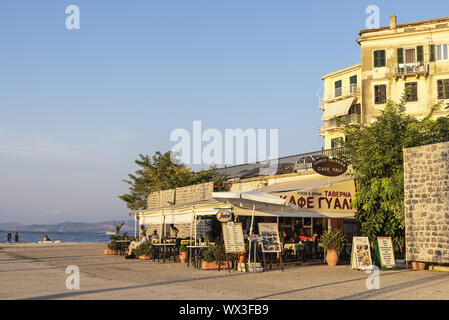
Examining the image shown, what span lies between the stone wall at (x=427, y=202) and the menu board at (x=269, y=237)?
421 cm

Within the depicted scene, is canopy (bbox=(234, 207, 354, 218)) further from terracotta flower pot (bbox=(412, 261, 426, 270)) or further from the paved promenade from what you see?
terracotta flower pot (bbox=(412, 261, 426, 270))

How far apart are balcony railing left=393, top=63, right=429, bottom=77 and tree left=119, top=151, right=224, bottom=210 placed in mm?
14886

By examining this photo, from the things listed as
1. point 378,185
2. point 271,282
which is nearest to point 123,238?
point 378,185

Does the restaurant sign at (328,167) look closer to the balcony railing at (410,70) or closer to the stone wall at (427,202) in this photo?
the stone wall at (427,202)

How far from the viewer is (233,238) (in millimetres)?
15477

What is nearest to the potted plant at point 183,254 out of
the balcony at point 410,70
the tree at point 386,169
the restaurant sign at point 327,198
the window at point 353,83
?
the restaurant sign at point 327,198

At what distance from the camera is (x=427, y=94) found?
36.2 m

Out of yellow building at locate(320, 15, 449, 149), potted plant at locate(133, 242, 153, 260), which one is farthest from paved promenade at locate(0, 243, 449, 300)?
yellow building at locate(320, 15, 449, 149)

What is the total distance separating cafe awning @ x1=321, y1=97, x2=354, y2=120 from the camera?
4252cm

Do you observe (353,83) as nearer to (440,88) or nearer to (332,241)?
(440,88)

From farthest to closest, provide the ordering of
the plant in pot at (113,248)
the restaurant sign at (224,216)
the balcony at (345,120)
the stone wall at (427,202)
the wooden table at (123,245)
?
the balcony at (345,120), the plant in pot at (113,248), the wooden table at (123,245), the restaurant sign at (224,216), the stone wall at (427,202)

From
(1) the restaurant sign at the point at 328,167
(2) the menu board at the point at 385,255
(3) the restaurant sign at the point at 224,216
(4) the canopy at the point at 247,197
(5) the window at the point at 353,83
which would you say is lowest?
(2) the menu board at the point at 385,255

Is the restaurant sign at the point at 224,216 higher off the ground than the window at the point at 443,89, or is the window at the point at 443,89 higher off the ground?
the window at the point at 443,89

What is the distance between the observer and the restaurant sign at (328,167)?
18641 mm
